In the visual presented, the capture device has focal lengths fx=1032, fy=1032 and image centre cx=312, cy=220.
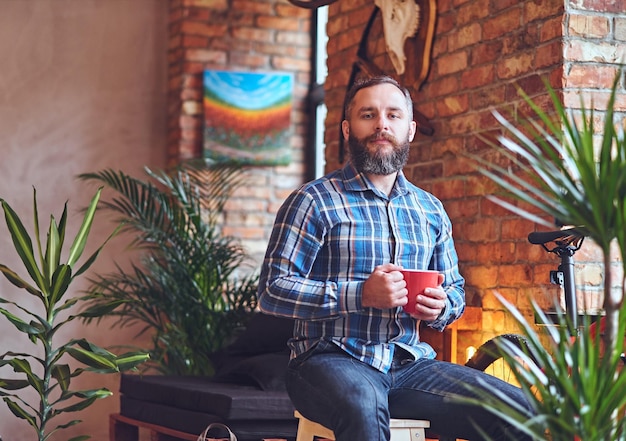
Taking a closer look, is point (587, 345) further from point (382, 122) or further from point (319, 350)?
point (382, 122)

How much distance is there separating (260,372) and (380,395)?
5.43 ft

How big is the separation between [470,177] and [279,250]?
134cm

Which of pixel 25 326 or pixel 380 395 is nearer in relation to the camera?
pixel 380 395

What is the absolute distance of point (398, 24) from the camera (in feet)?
13.9

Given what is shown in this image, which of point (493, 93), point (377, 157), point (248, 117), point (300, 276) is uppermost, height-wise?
point (248, 117)

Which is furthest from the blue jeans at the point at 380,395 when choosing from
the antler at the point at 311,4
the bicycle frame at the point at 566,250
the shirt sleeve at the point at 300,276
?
the antler at the point at 311,4

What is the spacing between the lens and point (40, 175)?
19.7 feet

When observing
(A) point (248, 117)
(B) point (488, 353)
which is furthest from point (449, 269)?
(A) point (248, 117)

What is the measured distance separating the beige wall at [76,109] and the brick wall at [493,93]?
246 cm

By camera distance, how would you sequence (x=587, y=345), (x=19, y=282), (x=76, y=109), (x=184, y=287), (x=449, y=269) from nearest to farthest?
(x=587, y=345) < (x=449, y=269) < (x=19, y=282) < (x=184, y=287) < (x=76, y=109)

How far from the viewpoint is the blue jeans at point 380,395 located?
2383mm

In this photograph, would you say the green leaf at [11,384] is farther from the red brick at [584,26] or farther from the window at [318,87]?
the window at [318,87]

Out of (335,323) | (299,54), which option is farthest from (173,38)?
(335,323)

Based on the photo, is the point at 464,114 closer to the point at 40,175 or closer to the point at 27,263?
the point at 27,263
